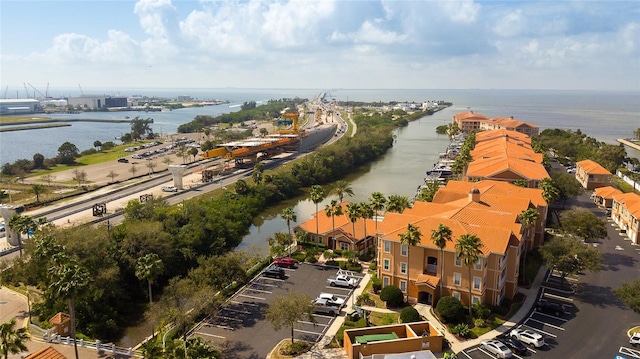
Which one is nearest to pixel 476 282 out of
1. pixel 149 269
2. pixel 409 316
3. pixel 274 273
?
→ pixel 409 316

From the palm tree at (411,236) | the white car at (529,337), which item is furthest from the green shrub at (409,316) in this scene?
the white car at (529,337)

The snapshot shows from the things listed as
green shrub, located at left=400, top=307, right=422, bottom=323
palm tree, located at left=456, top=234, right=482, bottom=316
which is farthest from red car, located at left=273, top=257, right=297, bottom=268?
palm tree, located at left=456, top=234, right=482, bottom=316

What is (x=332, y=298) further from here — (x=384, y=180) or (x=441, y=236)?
(x=384, y=180)

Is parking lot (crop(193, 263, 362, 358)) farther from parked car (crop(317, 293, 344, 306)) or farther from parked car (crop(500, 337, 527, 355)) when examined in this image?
parked car (crop(500, 337, 527, 355))

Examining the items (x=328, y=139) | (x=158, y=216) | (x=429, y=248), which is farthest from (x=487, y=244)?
(x=328, y=139)

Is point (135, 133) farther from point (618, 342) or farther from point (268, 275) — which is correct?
point (618, 342)

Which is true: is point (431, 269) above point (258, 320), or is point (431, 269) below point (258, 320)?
above

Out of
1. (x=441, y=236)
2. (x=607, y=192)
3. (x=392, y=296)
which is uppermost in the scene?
(x=441, y=236)

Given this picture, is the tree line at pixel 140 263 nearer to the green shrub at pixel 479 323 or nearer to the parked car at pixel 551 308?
the green shrub at pixel 479 323
